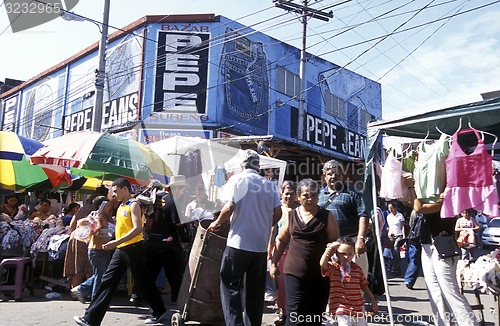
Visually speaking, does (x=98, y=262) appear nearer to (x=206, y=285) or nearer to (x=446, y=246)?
(x=206, y=285)

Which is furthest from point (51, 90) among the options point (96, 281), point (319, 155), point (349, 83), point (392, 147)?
point (392, 147)

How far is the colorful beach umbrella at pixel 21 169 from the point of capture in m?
8.60

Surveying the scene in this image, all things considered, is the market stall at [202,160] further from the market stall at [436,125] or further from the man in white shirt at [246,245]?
the man in white shirt at [246,245]

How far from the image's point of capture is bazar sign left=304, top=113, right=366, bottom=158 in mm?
25039

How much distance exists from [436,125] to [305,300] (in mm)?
2643

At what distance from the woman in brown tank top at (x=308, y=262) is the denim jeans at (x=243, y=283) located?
1.88ft

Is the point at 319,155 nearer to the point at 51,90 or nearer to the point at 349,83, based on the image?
the point at 349,83

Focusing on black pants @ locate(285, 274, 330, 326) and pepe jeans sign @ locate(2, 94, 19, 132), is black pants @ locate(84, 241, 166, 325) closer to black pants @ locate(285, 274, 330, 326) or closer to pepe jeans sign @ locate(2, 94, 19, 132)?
black pants @ locate(285, 274, 330, 326)

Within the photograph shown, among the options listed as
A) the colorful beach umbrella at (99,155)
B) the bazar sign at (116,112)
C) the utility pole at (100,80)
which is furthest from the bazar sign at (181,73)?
the colorful beach umbrella at (99,155)

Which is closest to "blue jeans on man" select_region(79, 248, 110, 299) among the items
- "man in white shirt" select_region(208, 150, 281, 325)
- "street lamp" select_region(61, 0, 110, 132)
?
"man in white shirt" select_region(208, 150, 281, 325)

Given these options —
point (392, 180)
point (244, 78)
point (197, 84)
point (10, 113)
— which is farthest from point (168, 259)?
point (10, 113)

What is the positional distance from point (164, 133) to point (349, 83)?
47.0 feet

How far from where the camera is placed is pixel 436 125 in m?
5.17

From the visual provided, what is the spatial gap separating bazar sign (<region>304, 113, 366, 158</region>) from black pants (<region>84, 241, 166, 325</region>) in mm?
19326
